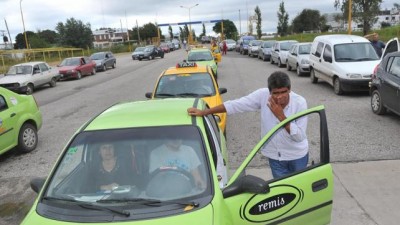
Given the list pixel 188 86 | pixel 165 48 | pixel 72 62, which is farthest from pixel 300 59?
pixel 165 48

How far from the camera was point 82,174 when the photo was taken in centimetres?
334

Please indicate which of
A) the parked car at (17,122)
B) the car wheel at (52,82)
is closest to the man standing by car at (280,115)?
the parked car at (17,122)

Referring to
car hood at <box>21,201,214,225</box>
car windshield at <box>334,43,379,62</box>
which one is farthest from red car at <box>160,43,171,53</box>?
car hood at <box>21,201,214,225</box>

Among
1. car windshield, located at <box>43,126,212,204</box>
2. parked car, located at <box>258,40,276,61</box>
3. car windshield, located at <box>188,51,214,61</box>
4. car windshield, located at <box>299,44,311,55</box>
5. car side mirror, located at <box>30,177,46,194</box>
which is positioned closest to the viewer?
car windshield, located at <box>43,126,212,204</box>

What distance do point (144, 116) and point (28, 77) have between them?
18.1 metres

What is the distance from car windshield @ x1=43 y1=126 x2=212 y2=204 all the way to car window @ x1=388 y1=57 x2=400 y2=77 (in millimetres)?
7188

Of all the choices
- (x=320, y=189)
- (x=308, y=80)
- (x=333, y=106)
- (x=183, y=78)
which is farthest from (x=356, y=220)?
(x=308, y=80)

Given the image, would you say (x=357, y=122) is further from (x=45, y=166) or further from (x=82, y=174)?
(x=82, y=174)

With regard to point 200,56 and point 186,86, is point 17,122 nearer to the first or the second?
point 186,86

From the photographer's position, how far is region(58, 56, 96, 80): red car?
1004 inches

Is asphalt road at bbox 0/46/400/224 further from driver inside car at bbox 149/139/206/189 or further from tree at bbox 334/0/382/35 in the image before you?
tree at bbox 334/0/382/35

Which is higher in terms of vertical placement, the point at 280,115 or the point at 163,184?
the point at 280,115

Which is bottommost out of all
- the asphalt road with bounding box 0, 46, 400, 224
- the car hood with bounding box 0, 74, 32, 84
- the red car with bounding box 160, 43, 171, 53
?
the red car with bounding box 160, 43, 171, 53

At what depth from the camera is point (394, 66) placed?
9.16m
